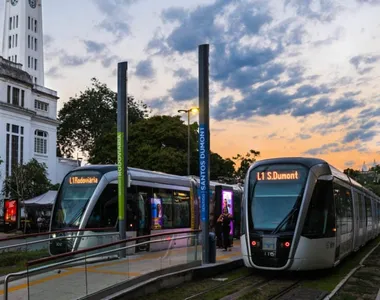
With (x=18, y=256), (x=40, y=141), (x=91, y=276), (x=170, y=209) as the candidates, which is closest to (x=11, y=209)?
(x=170, y=209)

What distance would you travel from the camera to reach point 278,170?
13.6 meters

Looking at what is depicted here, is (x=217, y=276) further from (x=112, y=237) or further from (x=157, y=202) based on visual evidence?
(x=157, y=202)

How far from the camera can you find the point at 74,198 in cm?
1695

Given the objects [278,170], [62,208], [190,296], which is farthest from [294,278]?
[62,208]

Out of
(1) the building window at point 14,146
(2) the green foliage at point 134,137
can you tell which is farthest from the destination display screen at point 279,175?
(1) the building window at point 14,146

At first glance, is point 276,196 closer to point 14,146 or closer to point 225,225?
point 225,225

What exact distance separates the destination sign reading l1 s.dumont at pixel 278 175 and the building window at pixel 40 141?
2002 inches

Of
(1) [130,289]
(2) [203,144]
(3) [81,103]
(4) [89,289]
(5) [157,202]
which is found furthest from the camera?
(3) [81,103]

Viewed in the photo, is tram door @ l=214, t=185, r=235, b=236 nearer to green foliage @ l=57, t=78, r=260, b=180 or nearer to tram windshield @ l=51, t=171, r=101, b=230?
tram windshield @ l=51, t=171, r=101, b=230

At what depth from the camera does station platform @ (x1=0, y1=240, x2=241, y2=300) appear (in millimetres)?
8125

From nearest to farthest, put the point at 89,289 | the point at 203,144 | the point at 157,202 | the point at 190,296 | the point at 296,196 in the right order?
the point at 89,289 < the point at 190,296 < the point at 296,196 < the point at 203,144 < the point at 157,202

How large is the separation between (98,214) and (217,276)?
4892mm

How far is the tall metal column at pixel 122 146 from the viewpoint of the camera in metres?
15.2

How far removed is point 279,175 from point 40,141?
52.0 metres
